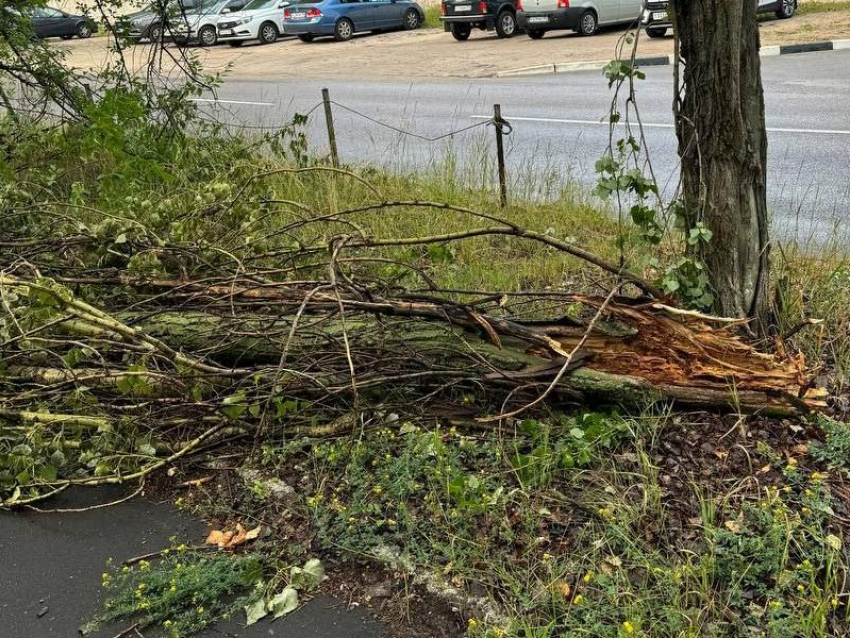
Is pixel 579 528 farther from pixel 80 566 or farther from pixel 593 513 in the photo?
pixel 80 566

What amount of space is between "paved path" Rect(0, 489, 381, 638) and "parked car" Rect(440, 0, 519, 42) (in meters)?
22.5

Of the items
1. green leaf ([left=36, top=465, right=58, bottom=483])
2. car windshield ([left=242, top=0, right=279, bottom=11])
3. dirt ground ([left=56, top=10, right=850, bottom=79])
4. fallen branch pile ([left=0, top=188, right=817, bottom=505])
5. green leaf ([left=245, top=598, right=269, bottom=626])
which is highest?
car windshield ([left=242, top=0, right=279, bottom=11])

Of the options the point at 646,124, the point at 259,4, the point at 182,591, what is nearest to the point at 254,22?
the point at 259,4

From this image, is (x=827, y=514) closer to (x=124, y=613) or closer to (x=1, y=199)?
(x=124, y=613)

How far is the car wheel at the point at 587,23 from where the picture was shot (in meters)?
21.3

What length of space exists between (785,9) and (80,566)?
73.9 ft

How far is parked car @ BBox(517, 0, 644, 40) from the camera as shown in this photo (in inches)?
834

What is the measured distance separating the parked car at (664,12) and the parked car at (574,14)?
166 cm

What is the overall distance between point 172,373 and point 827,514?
2.75 metres

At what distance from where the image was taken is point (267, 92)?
17156 millimetres

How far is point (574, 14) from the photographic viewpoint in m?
21.2

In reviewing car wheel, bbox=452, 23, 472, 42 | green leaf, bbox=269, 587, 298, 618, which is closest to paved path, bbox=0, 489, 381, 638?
green leaf, bbox=269, 587, 298, 618

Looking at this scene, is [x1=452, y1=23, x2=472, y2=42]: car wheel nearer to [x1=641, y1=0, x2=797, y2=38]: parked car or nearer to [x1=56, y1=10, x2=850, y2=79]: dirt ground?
[x1=56, y1=10, x2=850, y2=79]: dirt ground

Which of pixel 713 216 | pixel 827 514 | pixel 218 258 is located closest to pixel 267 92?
pixel 218 258
